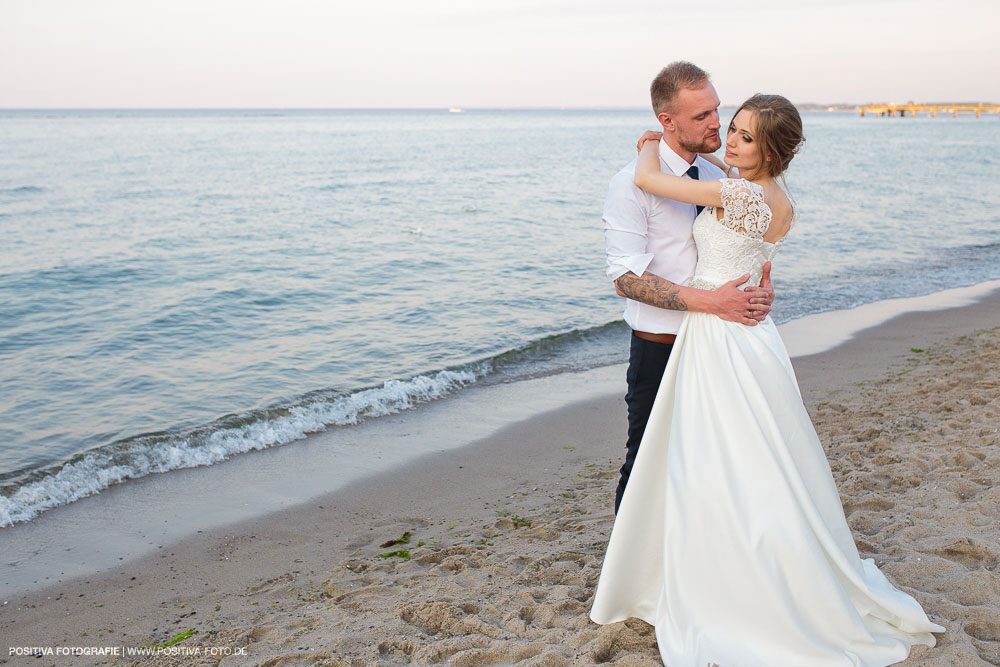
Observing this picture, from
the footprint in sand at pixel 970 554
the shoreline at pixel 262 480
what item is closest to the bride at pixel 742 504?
the footprint in sand at pixel 970 554

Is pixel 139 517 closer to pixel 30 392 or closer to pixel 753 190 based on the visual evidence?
pixel 30 392

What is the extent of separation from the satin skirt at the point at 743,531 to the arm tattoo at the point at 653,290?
135mm

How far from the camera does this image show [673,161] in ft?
11.9

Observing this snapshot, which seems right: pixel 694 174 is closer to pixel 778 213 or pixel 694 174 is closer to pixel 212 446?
pixel 778 213

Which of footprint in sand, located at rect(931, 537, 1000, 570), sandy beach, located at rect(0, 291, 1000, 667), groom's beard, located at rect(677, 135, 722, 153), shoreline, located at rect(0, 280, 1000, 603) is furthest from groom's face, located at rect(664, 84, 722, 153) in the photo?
shoreline, located at rect(0, 280, 1000, 603)

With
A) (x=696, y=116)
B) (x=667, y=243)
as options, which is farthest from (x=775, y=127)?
(x=667, y=243)

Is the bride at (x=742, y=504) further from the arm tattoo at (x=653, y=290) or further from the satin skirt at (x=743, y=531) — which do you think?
the arm tattoo at (x=653, y=290)

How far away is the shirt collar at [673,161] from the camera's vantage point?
361 cm

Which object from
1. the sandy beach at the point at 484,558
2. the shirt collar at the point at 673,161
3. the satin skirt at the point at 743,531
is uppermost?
the shirt collar at the point at 673,161

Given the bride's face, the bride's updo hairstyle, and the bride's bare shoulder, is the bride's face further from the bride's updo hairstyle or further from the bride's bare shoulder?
the bride's bare shoulder

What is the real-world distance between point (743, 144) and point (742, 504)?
4.91 ft

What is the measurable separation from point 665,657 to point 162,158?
131 feet

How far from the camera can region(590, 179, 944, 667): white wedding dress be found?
299cm

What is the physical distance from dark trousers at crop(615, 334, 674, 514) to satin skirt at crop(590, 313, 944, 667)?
368mm
